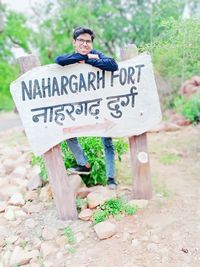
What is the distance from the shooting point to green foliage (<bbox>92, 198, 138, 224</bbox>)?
321 cm

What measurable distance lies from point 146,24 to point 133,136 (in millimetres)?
12944

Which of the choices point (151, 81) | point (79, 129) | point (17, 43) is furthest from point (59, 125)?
point (17, 43)

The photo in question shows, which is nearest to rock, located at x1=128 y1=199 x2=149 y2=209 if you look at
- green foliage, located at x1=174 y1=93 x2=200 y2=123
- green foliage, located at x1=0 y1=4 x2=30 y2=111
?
green foliage, located at x1=174 y1=93 x2=200 y2=123

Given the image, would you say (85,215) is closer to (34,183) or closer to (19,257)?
(19,257)

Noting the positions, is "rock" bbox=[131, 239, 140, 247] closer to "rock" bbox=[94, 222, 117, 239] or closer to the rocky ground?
the rocky ground

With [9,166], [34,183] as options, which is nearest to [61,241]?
[34,183]

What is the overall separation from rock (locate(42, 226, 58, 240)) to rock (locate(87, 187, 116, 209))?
1.38ft

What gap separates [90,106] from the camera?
309cm

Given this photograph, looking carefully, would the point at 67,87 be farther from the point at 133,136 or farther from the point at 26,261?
the point at 26,261

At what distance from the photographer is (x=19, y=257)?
2.99 meters

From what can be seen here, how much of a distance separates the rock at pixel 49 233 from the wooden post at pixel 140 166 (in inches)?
33.7

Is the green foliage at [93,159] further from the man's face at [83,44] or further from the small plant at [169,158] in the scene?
the small plant at [169,158]

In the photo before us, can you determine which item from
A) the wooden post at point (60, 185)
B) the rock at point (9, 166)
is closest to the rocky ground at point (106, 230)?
the wooden post at point (60, 185)

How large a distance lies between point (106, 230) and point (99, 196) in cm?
45
